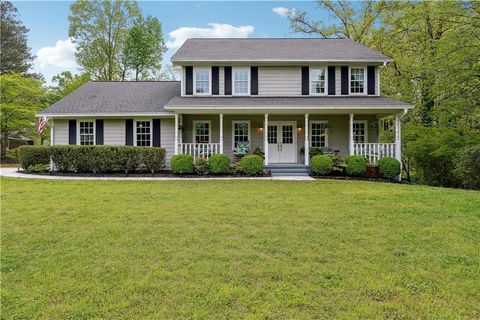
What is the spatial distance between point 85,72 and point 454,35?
89.2 ft

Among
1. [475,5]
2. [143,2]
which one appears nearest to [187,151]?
[475,5]

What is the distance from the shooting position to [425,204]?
653 cm

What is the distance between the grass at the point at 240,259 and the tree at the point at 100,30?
23.1 metres

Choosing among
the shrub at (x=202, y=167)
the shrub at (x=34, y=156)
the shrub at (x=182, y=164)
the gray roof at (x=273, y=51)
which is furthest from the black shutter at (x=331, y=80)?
the shrub at (x=34, y=156)

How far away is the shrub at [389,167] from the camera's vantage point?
11.8 m


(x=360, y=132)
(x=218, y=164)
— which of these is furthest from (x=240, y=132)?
(x=360, y=132)

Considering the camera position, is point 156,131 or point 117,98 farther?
point 117,98

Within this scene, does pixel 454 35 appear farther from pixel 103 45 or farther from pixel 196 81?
pixel 103 45

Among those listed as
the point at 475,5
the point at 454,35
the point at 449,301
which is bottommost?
the point at 449,301

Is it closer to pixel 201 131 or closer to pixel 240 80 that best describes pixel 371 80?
pixel 240 80

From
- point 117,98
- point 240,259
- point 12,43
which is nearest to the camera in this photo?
point 240,259

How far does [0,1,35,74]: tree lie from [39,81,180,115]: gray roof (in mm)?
21891

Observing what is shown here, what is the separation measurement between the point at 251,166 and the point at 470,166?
25.5 feet

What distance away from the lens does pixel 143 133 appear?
552 inches
